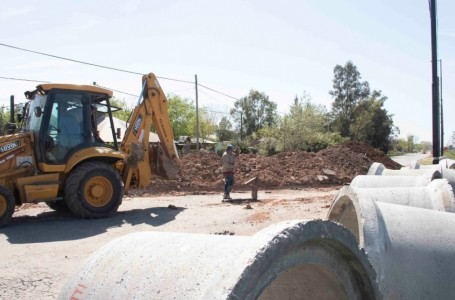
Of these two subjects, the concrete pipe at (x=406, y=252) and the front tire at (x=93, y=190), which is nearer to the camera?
the concrete pipe at (x=406, y=252)

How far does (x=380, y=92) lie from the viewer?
267 feet

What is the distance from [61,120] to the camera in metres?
10.7

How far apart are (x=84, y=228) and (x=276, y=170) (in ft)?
42.3

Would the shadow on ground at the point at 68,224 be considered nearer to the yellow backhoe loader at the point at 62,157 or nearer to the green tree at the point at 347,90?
the yellow backhoe loader at the point at 62,157

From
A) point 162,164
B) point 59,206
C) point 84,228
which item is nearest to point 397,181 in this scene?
point 84,228

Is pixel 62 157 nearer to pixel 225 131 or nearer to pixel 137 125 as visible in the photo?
pixel 137 125

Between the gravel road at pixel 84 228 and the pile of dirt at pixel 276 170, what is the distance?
4087mm

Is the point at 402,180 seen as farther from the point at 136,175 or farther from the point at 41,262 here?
the point at 136,175

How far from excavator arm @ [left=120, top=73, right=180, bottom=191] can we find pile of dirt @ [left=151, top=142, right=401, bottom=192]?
5218 millimetres

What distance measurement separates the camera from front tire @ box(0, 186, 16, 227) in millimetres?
9633

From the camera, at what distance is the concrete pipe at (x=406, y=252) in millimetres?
3988

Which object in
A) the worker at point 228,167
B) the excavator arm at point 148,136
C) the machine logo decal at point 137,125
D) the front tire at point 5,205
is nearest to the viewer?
the front tire at point 5,205

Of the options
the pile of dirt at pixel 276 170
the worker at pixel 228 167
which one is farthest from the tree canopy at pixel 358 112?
the worker at pixel 228 167

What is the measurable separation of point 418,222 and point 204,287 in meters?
2.83
